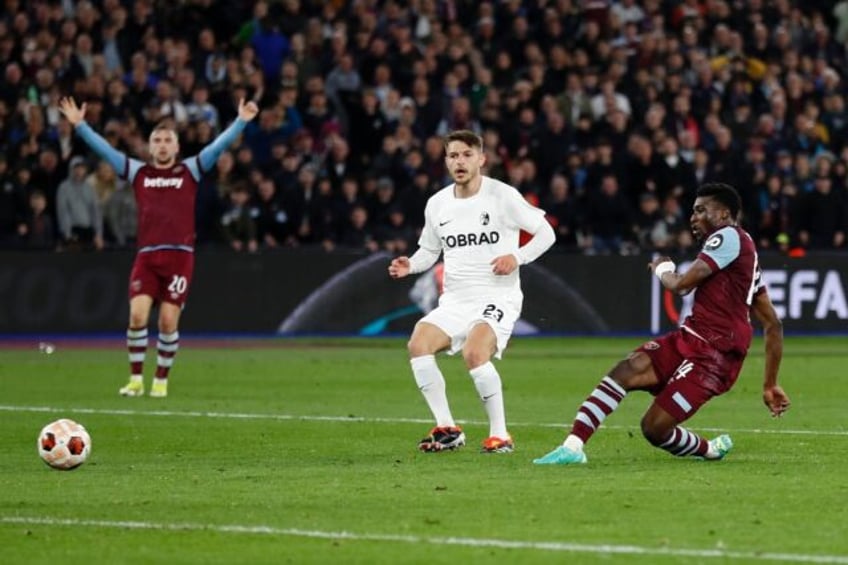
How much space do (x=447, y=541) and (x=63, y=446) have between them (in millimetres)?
4063

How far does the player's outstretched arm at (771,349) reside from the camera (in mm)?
12805

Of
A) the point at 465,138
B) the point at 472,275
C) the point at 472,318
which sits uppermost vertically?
the point at 465,138

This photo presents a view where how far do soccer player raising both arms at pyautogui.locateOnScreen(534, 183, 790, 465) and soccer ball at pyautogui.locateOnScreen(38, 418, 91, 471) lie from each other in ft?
9.75

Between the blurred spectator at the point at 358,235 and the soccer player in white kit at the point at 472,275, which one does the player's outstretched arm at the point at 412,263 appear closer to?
the soccer player in white kit at the point at 472,275

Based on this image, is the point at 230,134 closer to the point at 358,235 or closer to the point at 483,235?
the point at 483,235

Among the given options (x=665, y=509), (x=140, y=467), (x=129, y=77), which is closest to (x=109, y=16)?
(x=129, y=77)

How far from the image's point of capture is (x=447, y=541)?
9.32m

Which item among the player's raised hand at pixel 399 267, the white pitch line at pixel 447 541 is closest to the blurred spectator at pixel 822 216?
the player's raised hand at pixel 399 267

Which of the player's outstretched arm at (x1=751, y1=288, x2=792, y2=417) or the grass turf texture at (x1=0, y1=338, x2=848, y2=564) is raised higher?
the player's outstretched arm at (x1=751, y1=288, x2=792, y2=417)

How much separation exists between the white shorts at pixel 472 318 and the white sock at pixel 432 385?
0.26 m

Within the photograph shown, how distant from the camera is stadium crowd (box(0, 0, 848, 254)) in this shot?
28.8 meters

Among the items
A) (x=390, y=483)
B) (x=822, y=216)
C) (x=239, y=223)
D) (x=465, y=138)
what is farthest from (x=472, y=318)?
(x=822, y=216)

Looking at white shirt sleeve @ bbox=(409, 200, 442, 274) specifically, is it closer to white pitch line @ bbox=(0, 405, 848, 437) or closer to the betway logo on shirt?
white pitch line @ bbox=(0, 405, 848, 437)

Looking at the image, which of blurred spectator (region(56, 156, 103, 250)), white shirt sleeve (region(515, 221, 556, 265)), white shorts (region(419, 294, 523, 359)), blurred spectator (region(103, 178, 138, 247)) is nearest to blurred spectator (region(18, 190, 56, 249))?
blurred spectator (region(56, 156, 103, 250))
